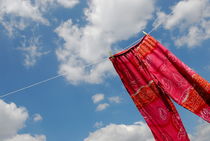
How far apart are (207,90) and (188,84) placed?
0.42 m

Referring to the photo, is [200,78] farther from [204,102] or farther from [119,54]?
[119,54]

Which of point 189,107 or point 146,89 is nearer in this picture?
point 189,107

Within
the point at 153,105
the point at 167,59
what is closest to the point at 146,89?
the point at 153,105

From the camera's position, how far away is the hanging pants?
6.09 m

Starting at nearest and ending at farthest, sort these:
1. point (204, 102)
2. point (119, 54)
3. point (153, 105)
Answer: point (204, 102) < point (153, 105) < point (119, 54)

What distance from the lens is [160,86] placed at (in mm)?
6340

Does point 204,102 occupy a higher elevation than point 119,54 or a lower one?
lower

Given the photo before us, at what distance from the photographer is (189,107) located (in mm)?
6098

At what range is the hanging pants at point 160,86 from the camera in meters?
6.09

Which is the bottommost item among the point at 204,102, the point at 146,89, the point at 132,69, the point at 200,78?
the point at 204,102

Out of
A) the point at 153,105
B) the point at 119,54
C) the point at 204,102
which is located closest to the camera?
the point at 204,102

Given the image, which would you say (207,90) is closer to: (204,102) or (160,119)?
(204,102)

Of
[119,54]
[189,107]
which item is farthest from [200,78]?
[119,54]

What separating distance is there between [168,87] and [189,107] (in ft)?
2.04
